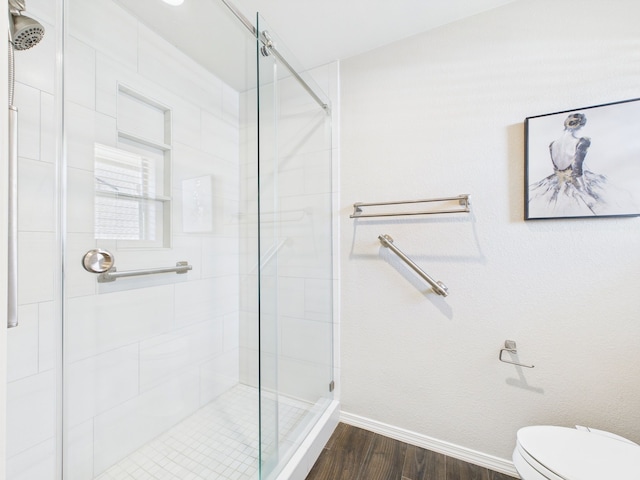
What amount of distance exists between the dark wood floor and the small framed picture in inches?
48.2

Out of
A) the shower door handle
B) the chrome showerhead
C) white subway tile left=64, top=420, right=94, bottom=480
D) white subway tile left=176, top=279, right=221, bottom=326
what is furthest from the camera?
white subway tile left=176, top=279, right=221, bottom=326

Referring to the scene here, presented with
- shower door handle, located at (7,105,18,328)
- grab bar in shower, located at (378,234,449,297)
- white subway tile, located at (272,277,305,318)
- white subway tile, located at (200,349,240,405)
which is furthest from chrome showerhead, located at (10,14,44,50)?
white subway tile, located at (200,349,240,405)

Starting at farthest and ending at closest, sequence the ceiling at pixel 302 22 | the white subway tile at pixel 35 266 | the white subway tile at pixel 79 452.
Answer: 1. the ceiling at pixel 302 22
2. the white subway tile at pixel 79 452
3. the white subway tile at pixel 35 266

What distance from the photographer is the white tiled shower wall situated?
98cm

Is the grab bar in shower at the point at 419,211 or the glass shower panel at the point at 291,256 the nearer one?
the glass shower panel at the point at 291,256

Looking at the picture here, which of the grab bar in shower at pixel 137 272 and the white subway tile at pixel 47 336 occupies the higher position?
the grab bar in shower at pixel 137 272

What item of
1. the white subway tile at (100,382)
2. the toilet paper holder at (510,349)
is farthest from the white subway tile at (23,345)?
the toilet paper holder at (510,349)

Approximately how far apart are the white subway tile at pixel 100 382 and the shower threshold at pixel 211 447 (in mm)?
292

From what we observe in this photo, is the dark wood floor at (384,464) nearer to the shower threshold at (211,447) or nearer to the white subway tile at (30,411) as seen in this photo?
the shower threshold at (211,447)

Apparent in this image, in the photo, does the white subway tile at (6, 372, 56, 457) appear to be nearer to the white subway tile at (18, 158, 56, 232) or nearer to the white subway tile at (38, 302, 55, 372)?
the white subway tile at (38, 302, 55, 372)

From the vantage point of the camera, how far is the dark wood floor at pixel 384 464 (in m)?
1.24

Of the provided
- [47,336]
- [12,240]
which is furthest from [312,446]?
[12,240]

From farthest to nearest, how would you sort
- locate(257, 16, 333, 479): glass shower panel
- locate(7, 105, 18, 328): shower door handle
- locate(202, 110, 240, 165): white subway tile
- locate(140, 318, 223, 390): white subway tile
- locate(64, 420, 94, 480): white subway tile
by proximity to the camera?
locate(202, 110, 240, 165): white subway tile
locate(140, 318, 223, 390): white subway tile
locate(257, 16, 333, 479): glass shower panel
locate(64, 420, 94, 480): white subway tile
locate(7, 105, 18, 328): shower door handle

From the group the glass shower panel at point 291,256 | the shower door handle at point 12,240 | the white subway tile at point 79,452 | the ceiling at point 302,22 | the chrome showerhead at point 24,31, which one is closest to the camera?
the shower door handle at point 12,240
